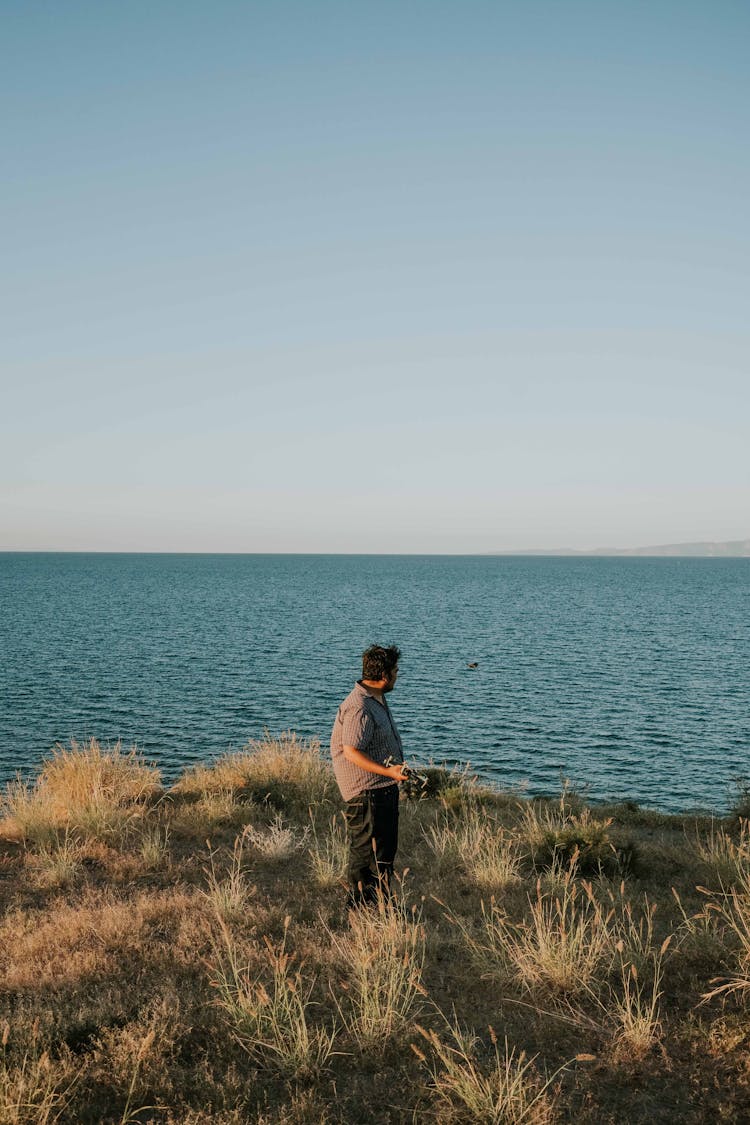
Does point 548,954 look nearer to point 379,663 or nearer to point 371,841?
point 371,841

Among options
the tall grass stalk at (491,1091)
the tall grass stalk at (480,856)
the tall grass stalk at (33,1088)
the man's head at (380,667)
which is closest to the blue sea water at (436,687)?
the tall grass stalk at (480,856)

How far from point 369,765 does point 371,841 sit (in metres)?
0.73

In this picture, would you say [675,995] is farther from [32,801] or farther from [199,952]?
[32,801]

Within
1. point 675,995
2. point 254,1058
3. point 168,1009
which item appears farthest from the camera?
point 675,995

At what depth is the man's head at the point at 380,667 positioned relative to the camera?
247 inches

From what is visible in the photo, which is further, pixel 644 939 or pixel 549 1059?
pixel 644 939

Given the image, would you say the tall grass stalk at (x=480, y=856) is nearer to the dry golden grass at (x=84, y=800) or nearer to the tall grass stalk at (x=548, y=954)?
the tall grass stalk at (x=548, y=954)

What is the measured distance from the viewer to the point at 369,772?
6.17 metres

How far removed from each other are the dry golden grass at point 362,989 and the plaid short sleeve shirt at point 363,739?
0.99 m

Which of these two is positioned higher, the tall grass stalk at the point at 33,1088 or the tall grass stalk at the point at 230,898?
the tall grass stalk at the point at 33,1088

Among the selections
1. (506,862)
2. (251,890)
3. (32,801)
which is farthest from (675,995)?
(32,801)

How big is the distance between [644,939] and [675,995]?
104cm

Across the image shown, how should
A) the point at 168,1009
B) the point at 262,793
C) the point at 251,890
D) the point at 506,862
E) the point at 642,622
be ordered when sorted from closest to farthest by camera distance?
the point at 168,1009 → the point at 251,890 → the point at 506,862 → the point at 262,793 → the point at 642,622

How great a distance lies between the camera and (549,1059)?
439 cm
